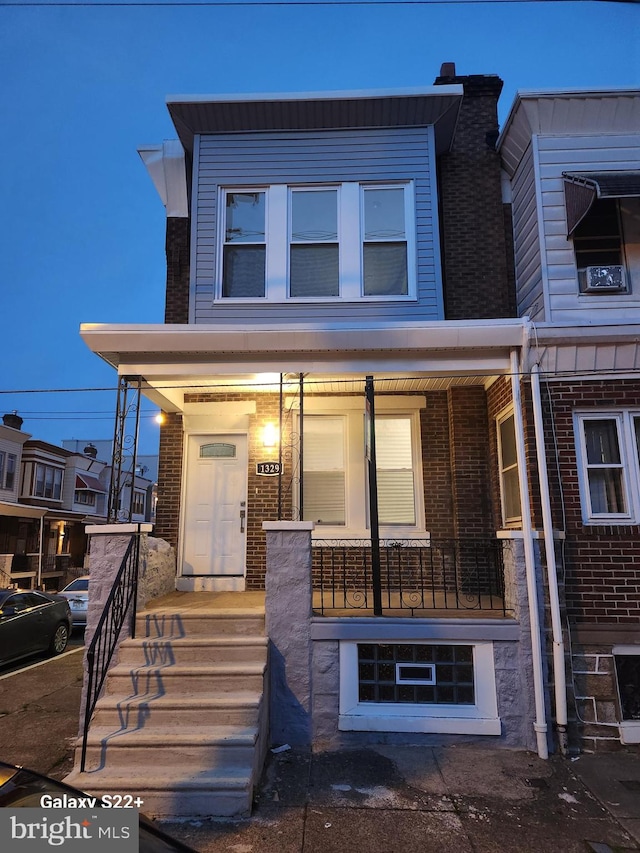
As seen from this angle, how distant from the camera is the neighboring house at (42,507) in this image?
945 inches

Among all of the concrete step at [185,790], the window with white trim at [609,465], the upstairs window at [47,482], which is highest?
the upstairs window at [47,482]

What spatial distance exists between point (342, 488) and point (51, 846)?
20.7 feet

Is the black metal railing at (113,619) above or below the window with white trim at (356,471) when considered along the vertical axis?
below

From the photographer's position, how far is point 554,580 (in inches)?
227

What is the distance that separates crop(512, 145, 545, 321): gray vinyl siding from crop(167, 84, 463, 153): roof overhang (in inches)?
51.6

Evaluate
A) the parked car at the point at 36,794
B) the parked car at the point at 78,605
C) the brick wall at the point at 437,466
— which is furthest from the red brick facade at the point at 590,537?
the parked car at the point at 78,605

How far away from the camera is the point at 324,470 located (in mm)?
8250

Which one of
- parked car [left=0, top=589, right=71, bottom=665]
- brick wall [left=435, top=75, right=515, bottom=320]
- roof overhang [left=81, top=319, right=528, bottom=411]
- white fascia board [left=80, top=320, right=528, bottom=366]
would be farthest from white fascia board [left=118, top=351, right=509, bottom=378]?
parked car [left=0, top=589, right=71, bottom=665]

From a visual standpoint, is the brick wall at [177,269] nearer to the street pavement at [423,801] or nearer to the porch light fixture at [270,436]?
the porch light fixture at [270,436]

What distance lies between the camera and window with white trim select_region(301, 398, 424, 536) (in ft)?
26.3

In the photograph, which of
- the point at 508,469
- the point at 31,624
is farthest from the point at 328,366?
the point at 31,624

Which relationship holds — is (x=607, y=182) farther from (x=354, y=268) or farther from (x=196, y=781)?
(x=196, y=781)

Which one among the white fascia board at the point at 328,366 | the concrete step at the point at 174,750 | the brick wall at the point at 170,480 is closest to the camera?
the concrete step at the point at 174,750

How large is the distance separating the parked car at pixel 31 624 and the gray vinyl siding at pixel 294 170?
Answer: 21.3 feet
